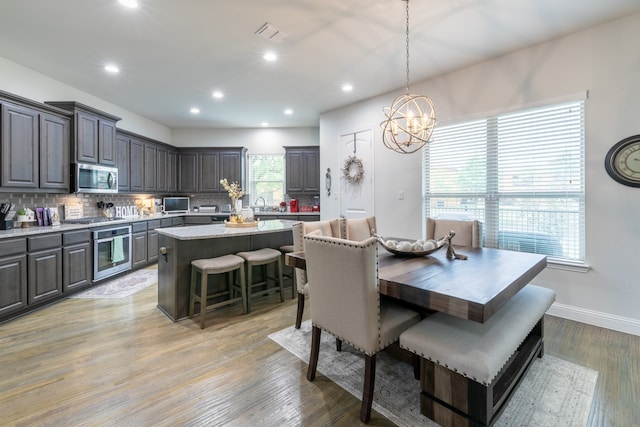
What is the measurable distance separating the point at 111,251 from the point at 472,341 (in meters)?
4.67

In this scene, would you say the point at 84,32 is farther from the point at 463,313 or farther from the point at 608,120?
the point at 608,120

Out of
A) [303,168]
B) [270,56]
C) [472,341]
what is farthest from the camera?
[303,168]

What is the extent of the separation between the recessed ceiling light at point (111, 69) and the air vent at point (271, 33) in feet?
6.89

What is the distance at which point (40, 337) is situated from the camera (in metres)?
2.58

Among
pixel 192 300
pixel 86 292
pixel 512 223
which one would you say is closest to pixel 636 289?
pixel 512 223

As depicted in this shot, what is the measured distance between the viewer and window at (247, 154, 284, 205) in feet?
22.6

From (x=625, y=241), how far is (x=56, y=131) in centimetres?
647

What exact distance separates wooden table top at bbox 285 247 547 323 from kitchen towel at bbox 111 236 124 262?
130 inches

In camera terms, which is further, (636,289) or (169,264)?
(169,264)

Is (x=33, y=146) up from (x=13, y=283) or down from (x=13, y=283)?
up

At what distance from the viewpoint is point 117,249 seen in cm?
427

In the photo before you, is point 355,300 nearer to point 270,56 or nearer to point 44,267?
point 270,56

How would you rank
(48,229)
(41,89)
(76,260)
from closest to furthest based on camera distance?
(48,229)
(76,260)
(41,89)

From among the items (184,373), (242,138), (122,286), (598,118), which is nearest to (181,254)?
(184,373)
